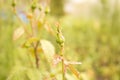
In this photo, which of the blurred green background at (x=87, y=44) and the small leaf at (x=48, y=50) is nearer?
the small leaf at (x=48, y=50)

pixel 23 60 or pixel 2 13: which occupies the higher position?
pixel 2 13

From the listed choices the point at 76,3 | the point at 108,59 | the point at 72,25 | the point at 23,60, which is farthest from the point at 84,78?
the point at 76,3

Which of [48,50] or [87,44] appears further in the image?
[87,44]

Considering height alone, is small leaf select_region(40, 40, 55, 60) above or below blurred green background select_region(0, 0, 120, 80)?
above

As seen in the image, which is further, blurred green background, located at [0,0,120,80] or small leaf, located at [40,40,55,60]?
blurred green background, located at [0,0,120,80]

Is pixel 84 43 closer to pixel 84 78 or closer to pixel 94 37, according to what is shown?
pixel 94 37

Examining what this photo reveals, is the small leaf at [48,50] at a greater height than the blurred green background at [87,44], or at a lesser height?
greater

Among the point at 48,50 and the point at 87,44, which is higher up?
the point at 48,50

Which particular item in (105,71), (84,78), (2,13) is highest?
(2,13)
